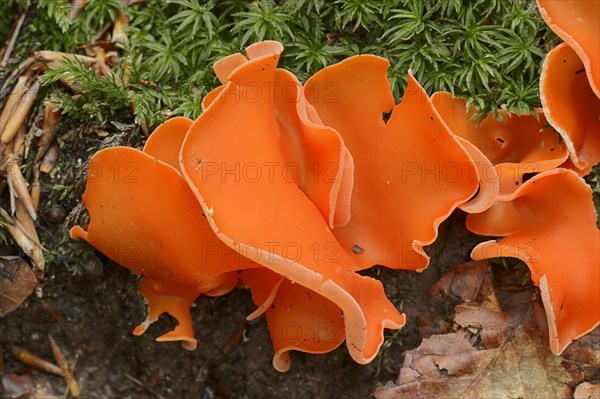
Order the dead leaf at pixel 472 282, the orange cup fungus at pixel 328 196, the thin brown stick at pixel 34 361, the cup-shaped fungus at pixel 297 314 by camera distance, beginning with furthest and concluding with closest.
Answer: the thin brown stick at pixel 34 361 → the dead leaf at pixel 472 282 → the cup-shaped fungus at pixel 297 314 → the orange cup fungus at pixel 328 196

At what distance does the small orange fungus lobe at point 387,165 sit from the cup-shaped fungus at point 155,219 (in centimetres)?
52

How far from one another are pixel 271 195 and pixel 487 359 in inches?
47.8

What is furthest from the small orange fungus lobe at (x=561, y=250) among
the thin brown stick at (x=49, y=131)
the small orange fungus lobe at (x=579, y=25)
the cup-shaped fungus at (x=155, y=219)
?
the thin brown stick at (x=49, y=131)

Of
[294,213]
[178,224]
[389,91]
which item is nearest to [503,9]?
[389,91]

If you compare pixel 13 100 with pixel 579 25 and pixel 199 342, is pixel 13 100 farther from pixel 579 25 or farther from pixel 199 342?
pixel 579 25

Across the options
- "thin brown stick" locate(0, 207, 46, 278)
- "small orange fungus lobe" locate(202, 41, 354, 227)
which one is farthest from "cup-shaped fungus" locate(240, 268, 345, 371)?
"thin brown stick" locate(0, 207, 46, 278)

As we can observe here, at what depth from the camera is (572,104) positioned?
293 cm

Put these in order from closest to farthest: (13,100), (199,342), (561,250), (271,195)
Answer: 1. (271,195)
2. (561,250)
3. (13,100)
4. (199,342)

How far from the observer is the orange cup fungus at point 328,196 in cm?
258

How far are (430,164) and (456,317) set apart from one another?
2.42 ft

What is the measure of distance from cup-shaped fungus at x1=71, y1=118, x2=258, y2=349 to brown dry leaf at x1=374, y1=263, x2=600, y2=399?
0.90m

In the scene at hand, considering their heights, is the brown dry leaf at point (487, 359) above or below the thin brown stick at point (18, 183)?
below

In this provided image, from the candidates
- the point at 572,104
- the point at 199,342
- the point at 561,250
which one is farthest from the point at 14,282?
the point at 572,104

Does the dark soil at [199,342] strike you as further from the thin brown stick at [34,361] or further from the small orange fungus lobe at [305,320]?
the small orange fungus lobe at [305,320]
